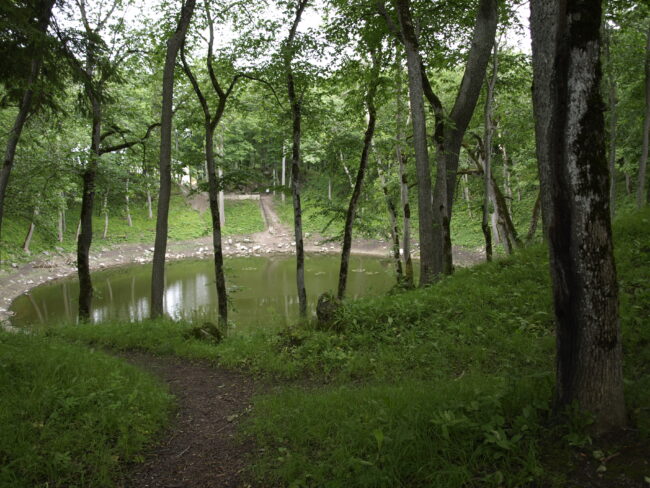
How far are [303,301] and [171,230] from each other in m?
26.0

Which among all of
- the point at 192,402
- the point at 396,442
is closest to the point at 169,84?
the point at 192,402

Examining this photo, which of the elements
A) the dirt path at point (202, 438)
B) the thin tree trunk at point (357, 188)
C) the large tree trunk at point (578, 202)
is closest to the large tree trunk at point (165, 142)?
the dirt path at point (202, 438)

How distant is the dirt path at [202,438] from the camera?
3.32m

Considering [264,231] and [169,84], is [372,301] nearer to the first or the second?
[169,84]

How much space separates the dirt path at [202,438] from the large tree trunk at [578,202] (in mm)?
2607

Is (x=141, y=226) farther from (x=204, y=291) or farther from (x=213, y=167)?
(x=213, y=167)

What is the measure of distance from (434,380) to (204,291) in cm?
1654

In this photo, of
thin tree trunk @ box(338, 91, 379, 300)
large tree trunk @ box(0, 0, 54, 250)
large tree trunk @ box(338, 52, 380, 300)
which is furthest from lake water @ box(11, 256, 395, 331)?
large tree trunk @ box(0, 0, 54, 250)

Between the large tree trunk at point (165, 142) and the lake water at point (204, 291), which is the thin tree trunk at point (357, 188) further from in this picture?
the large tree trunk at point (165, 142)

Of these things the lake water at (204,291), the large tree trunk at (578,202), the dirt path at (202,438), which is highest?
the large tree trunk at (578,202)

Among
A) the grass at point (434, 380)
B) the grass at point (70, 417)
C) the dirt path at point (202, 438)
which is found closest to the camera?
the grass at point (434, 380)

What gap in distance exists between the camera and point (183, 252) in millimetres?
31469

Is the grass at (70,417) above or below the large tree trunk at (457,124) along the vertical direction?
below

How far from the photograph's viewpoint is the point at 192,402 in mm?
4945
